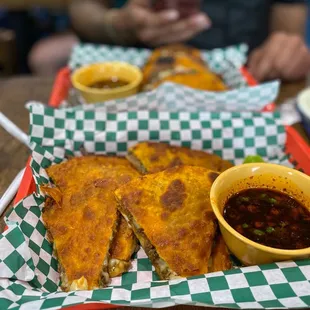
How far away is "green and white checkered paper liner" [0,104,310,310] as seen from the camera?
1.53 meters

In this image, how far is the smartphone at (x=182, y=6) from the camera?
3.30 metres

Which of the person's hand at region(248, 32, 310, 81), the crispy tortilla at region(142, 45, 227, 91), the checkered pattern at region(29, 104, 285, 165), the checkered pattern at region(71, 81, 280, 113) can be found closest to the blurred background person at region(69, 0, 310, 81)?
the person's hand at region(248, 32, 310, 81)

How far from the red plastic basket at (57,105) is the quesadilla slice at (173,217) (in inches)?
14.1

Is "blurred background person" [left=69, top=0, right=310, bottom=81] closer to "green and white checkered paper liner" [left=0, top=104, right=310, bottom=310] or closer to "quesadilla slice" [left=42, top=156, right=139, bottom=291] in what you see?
"green and white checkered paper liner" [left=0, top=104, right=310, bottom=310]

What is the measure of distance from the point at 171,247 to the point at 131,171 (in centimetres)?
63

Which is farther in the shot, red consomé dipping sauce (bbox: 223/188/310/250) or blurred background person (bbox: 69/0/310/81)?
blurred background person (bbox: 69/0/310/81)

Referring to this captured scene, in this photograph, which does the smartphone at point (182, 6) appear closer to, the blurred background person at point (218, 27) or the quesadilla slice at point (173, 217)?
the blurred background person at point (218, 27)

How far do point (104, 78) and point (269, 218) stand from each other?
81.3 inches

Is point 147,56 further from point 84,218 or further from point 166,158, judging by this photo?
point 84,218

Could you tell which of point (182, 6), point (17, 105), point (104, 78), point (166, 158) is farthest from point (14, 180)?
point (182, 6)

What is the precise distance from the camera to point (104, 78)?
333 centimetres

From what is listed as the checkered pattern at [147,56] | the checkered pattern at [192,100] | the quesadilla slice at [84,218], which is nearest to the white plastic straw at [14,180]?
the quesadilla slice at [84,218]

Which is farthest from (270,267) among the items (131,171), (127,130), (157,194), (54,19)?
(54,19)

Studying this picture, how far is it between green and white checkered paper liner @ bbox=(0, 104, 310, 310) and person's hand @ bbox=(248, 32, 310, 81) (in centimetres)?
108
